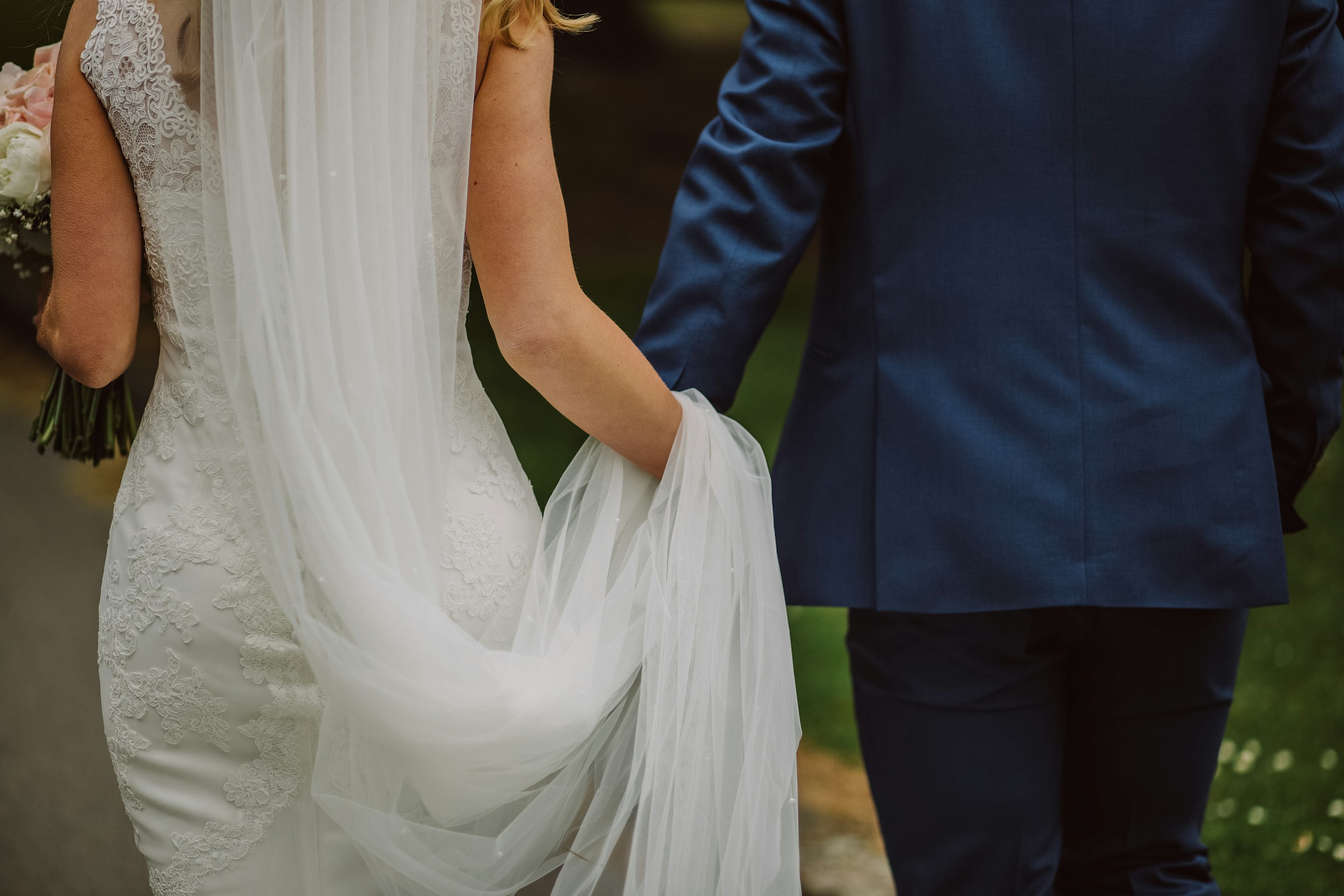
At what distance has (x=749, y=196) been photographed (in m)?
1.54

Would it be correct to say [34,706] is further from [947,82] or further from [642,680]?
→ [947,82]

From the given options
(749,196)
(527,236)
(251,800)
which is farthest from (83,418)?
(749,196)

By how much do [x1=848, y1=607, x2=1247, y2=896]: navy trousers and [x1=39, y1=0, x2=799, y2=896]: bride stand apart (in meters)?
0.28

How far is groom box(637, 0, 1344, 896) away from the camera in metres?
1.45

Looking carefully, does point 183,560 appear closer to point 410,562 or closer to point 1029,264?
point 410,562

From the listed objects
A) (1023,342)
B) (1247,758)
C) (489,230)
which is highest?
(489,230)

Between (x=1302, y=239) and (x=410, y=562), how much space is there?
3.88 ft

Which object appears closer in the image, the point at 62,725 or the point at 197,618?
the point at 197,618

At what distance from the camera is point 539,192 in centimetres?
122

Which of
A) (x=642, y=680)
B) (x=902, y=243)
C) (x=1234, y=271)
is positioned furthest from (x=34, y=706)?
(x=1234, y=271)

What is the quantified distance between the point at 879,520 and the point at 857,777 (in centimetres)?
223

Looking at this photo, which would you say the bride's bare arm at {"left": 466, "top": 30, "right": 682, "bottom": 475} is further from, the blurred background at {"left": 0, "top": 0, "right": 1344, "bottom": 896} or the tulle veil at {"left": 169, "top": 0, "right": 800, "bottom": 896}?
the blurred background at {"left": 0, "top": 0, "right": 1344, "bottom": 896}

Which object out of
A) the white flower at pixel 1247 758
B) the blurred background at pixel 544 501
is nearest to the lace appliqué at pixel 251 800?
the blurred background at pixel 544 501

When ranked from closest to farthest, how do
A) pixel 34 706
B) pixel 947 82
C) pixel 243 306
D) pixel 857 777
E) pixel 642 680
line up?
pixel 243 306 → pixel 642 680 → pixel 947 82 → pixel 34 706 → pixel 857 777
